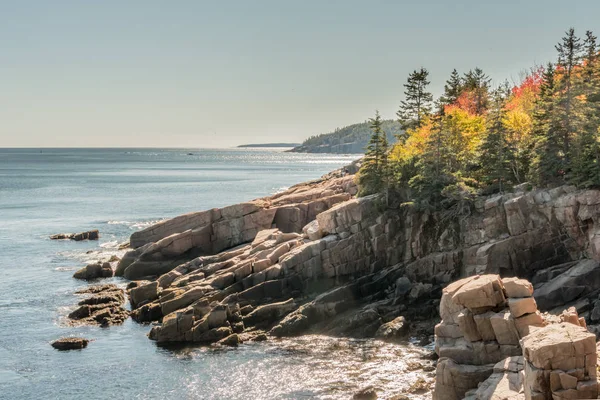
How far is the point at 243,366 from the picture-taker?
3612 cm

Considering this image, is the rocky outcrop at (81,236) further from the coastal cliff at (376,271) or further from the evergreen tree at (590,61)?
the evergreen tree at (590,61)

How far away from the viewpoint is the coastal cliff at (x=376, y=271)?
40.2 meters

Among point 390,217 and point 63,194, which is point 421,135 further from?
point 63,194

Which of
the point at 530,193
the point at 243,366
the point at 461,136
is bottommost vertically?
the point at 243,366

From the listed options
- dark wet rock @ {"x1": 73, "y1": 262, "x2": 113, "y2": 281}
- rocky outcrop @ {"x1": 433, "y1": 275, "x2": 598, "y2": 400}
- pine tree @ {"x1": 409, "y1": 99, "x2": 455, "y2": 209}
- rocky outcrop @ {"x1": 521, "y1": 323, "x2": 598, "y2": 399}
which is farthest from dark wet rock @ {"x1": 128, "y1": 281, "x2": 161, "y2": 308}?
rocky outcrop @ {"x1": 521, "y1": 323, "x2": 598, "y2": 399}

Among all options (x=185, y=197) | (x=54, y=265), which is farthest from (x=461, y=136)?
(x=185, y=197)

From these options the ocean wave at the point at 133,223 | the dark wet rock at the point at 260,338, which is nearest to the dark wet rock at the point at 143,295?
the dark wet rock at the point at 260,338

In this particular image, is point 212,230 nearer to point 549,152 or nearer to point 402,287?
point 402,287

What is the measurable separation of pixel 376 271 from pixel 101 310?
21826mm

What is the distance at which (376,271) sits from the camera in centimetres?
4725

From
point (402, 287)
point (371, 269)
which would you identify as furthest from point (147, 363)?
point (402, 287)

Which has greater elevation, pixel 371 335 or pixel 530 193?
pixel 530 193

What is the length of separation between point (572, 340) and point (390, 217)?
30524 millimetres

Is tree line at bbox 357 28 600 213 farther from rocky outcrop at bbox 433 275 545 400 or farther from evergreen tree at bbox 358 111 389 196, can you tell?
rocky outcrop at bbox 433 275 545 400
